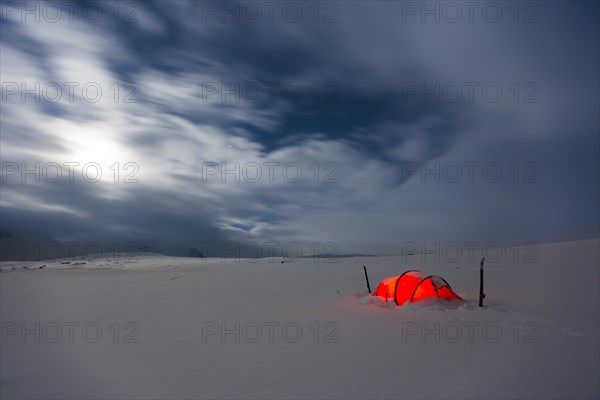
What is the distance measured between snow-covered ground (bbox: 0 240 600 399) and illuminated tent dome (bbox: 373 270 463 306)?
1.96ft

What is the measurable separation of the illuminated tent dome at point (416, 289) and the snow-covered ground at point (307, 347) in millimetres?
599

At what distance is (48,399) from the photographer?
17.0ft

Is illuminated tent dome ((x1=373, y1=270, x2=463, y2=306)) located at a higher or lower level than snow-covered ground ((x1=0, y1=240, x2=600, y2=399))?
higher

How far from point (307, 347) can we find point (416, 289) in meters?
5.37

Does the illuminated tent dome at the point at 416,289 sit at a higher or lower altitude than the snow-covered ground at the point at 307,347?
higher

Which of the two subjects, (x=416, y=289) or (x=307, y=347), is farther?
(x=416, y=289)

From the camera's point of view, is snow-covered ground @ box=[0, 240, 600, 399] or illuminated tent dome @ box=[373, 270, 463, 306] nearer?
snow-covered ground @ box=[0, 240, 600, 399]

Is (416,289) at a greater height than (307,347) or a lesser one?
greater

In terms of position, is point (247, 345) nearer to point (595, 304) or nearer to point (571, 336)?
point (571, 336)

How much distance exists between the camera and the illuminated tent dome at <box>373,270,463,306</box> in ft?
35.6

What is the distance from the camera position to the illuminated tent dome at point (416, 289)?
10.8 m

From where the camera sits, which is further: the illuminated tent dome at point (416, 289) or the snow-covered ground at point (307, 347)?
the illuminated tent dome at point (416, 289)

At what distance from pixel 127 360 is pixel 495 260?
26547 millimetres

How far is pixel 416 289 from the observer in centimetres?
1098
